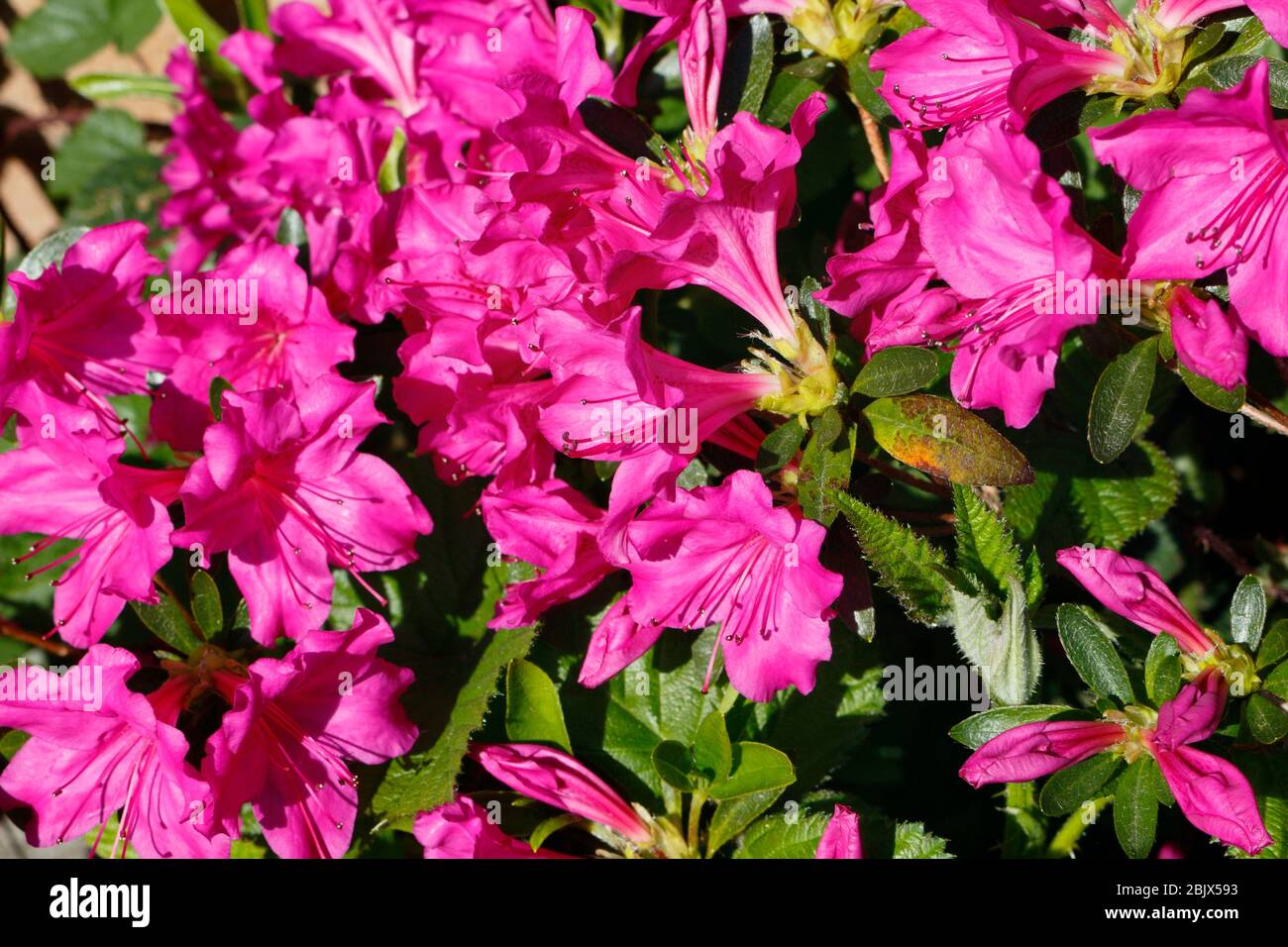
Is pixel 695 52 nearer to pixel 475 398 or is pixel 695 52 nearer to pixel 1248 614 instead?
pixel 475 398

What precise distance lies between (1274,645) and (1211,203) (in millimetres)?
460

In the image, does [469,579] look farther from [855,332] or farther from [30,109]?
[30,109]

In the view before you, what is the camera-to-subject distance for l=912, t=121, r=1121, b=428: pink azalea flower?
1072 millimetres

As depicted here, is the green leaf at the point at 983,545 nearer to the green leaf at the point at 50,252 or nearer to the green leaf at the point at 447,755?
the green leaf at the point at 447,755

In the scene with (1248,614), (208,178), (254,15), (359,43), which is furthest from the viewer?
(254,15)

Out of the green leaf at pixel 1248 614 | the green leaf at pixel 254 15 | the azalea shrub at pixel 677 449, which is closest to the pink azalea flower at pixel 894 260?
the azalea shrub at pixel 677 449

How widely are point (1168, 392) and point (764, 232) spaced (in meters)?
0.59

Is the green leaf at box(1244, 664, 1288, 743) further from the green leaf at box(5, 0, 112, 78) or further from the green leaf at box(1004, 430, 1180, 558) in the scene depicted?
the green leaf at box(5, 0, 112, 78)

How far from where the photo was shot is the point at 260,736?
4.59 feet

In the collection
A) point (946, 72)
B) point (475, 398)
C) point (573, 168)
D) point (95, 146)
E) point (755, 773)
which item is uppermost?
point (946, 72)

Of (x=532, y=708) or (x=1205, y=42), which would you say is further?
(x=532, y=708)

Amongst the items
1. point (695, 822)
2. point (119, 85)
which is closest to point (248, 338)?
point (695, 822)

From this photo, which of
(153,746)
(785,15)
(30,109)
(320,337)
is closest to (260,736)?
(153,746)

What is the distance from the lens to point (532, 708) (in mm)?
1469
